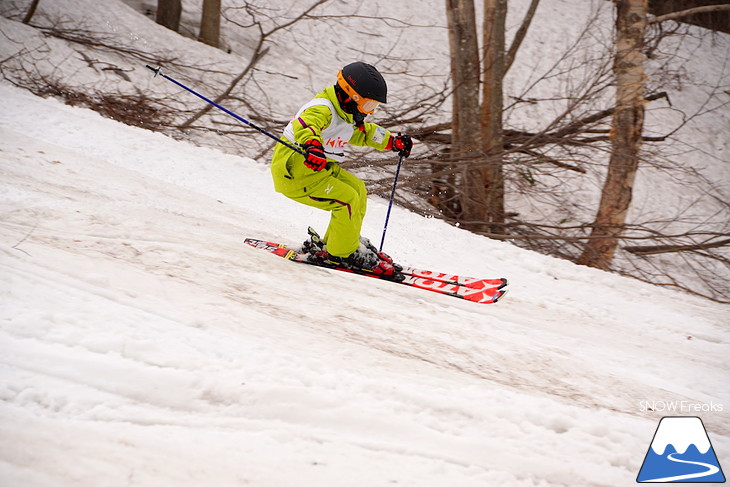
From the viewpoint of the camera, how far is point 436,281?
15.2 ft

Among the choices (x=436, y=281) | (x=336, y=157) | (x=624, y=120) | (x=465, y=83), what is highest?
(x=465, y=83)

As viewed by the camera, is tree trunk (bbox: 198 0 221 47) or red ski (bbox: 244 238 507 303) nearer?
red ski (bbox: 244 238 507 303)

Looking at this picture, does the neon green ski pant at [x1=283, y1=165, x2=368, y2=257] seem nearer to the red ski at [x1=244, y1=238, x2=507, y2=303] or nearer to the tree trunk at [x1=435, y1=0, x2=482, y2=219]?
the red ski at [x1=244, y1=238, x2=507, y2=303]

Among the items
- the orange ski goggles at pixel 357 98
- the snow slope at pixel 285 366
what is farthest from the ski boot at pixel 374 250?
the orange ski goggles at pixel 357 98

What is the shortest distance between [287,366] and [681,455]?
167 cm

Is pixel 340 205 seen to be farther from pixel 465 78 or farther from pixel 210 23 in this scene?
pixel 210 23

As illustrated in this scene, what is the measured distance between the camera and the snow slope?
1.87 metres

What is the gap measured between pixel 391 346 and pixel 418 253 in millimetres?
2712

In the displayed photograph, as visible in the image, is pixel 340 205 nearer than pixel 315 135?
No

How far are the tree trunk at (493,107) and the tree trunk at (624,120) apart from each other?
1.44m

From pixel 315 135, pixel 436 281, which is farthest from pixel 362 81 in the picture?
pixel 436 281

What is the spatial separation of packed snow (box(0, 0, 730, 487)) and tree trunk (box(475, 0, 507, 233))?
12.1ft

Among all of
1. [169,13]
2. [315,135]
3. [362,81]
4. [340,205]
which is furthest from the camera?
[169,13]

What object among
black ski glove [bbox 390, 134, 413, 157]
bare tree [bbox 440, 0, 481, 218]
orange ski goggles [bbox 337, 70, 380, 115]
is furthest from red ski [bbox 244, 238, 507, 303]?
bare tree [bbox 440, 0, 481, 218]
